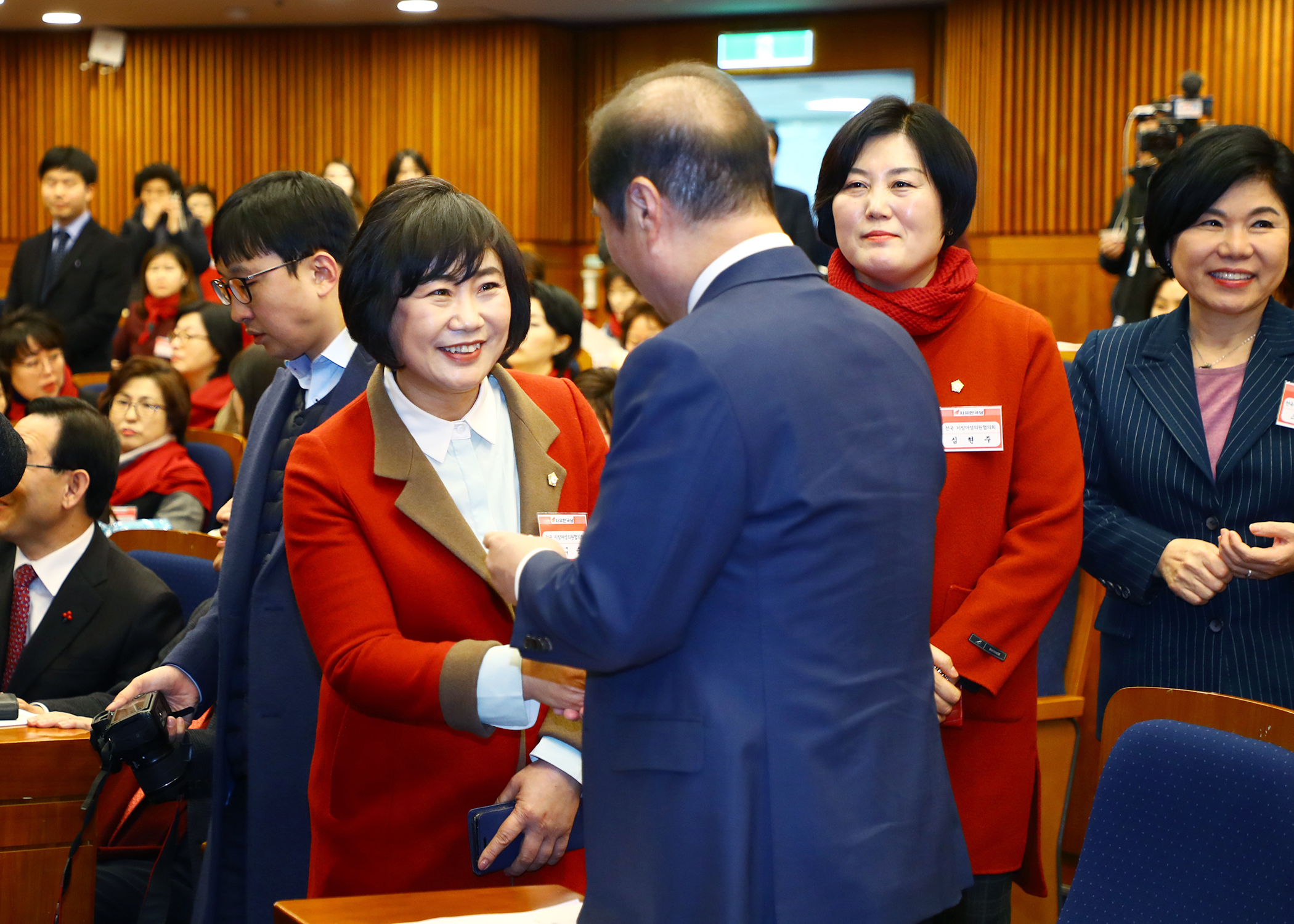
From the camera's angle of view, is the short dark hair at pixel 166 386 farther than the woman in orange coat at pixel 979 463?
Yes

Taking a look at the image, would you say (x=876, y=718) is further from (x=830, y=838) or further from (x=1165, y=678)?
(x=1165, y=678)

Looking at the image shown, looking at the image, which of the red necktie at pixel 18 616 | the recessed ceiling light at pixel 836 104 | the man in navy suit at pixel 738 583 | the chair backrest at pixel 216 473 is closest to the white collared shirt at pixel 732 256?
the man in navy suit at pixel 738 583

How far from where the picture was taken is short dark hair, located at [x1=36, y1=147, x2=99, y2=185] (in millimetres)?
7309

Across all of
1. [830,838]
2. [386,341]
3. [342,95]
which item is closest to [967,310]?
[386,341]

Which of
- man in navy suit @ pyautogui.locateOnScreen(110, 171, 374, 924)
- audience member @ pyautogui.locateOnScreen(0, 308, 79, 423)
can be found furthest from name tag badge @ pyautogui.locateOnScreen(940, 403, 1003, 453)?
audience member @ pyautogui.locateOnScreen(0, 308, 79, 423)

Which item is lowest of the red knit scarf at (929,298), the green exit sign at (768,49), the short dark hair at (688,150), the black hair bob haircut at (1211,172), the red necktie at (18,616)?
the red necktie at (18,616)

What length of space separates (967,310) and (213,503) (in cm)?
345

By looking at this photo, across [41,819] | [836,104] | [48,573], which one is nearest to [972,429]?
[41,819]

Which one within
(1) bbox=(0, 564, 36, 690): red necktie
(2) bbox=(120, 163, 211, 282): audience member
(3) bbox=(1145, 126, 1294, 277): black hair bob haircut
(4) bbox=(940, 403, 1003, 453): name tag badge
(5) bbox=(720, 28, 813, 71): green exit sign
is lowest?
(1) bbox=(0, 564, 36, 690): red necktie

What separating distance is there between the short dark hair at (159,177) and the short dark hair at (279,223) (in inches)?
274

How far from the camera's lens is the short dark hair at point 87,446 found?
301cm

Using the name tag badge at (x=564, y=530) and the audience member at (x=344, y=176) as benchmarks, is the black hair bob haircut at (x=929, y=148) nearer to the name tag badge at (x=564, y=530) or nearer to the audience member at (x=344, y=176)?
the name tag badge at (x=564, y=530)

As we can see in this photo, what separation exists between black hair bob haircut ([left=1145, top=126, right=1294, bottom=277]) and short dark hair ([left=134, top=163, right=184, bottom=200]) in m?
7.66

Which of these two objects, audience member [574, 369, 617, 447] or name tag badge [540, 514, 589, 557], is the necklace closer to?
name tag badge [540, 514, 589, 557]
